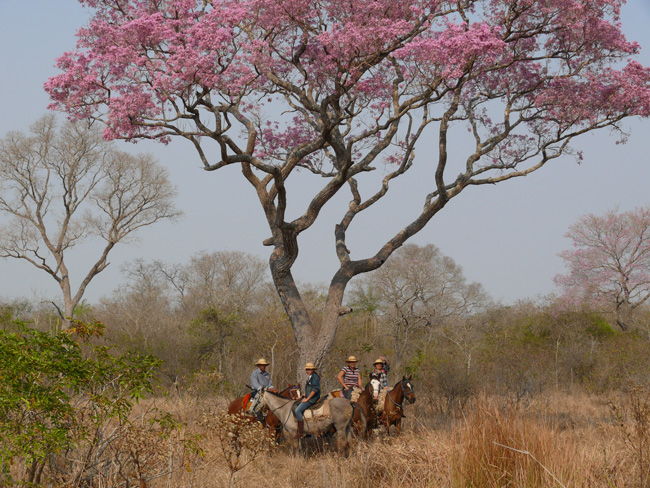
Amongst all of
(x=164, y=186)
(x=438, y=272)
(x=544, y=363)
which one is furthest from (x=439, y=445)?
(x=438, y=272)

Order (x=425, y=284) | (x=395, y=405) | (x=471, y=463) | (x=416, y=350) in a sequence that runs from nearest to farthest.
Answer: (x=471, y=463) < (x=395, y=405) < (x=416, y=350) < (x=425, y=284)

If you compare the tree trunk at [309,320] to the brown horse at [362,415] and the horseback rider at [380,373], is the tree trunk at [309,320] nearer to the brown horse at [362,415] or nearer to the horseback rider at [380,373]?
the horseback rider at [380,373]

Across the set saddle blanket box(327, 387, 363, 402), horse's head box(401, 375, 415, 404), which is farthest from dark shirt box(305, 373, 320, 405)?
horse's head box(401, 375, 415, 404)

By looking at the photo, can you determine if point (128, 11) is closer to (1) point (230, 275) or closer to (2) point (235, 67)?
(2) point (235, 67)

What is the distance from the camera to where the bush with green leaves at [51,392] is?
19.5ft

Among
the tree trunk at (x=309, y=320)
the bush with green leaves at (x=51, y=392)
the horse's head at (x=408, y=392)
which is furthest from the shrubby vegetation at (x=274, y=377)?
the tree trunk at (x=309, y=320)

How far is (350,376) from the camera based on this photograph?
1420cm

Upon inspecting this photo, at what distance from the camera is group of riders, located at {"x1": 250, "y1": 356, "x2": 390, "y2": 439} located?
12.4 m

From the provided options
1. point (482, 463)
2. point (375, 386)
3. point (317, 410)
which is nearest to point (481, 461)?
point (482, 463)

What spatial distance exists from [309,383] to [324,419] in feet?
2.59

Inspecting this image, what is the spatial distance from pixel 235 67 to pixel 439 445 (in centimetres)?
944

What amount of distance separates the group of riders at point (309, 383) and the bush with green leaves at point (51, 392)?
212 inches

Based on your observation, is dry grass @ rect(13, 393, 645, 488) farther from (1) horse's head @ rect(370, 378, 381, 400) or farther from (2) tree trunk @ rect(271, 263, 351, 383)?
(2) tree trunk @ rect(271, 263, 351, 383)

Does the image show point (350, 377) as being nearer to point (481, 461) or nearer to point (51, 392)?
point (481, 461)
